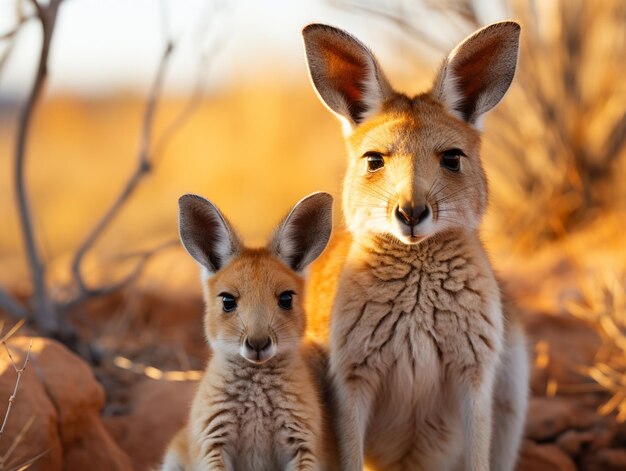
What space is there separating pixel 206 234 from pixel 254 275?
0.44 metres

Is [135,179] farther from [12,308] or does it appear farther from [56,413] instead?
[56,413]

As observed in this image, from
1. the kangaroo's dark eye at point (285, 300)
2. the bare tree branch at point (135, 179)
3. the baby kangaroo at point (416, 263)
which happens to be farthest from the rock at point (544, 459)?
the bare tree branch at point (135, 179)

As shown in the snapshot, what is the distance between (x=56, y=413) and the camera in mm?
4723

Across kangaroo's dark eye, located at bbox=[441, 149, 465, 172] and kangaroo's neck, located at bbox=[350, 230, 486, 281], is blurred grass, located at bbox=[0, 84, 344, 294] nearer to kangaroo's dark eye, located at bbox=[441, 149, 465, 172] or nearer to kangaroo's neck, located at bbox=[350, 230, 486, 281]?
kangaroo's neck, located at bbox=[350, 230, 486, 281]

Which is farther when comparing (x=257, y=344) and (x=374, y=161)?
(x=374, y=161)

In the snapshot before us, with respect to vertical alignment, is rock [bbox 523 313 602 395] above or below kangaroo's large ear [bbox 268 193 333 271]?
below

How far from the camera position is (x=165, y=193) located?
14.2 metres

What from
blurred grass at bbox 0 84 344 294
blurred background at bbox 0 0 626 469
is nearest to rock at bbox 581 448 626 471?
blurred background at bbox 0 0 626 469

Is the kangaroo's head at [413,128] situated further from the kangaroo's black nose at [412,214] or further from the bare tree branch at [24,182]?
the bare tree branch at [24,182]

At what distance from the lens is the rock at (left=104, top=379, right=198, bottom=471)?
536 centimetres

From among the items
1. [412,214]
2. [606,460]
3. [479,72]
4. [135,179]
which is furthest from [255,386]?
[606,460]

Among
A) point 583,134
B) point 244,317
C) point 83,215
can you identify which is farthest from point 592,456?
point 83,215

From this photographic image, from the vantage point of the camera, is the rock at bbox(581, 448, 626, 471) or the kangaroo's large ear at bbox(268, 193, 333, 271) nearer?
the kangaroo's large ear at bbox(268, 193, 333, 271)

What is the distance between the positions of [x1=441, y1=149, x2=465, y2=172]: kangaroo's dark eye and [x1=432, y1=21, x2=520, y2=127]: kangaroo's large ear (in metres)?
0.33
